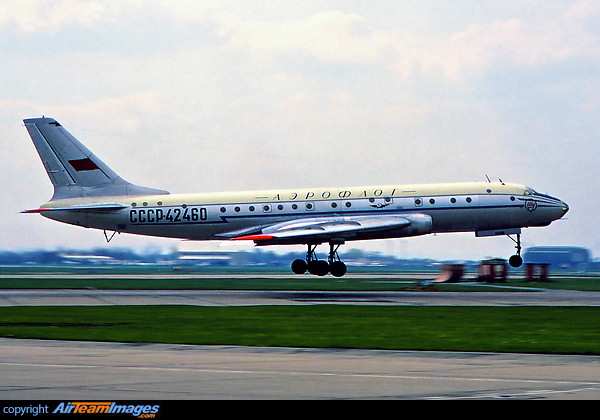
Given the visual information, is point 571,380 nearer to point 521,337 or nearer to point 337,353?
point 337,353

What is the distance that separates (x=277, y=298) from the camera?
36875mm

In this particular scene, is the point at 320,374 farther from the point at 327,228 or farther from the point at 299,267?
the point at 299,267

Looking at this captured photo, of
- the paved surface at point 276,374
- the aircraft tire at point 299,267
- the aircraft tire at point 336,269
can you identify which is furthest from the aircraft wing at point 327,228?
the paved surface at point 276,374

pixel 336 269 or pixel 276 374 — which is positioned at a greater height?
pixel 336 269

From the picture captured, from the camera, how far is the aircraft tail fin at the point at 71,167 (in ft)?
160

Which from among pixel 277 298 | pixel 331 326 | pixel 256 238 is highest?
pixel 256 238

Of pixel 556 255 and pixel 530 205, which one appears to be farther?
pixel 556 255

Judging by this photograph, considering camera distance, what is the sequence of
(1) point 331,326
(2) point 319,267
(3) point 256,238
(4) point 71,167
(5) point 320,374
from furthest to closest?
(4) point 71,167 → (2) point 319,267 → (3) point 256,238 → (1) point 331,326 → (5) point 320,374

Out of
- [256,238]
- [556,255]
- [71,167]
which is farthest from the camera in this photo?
[556,255]
